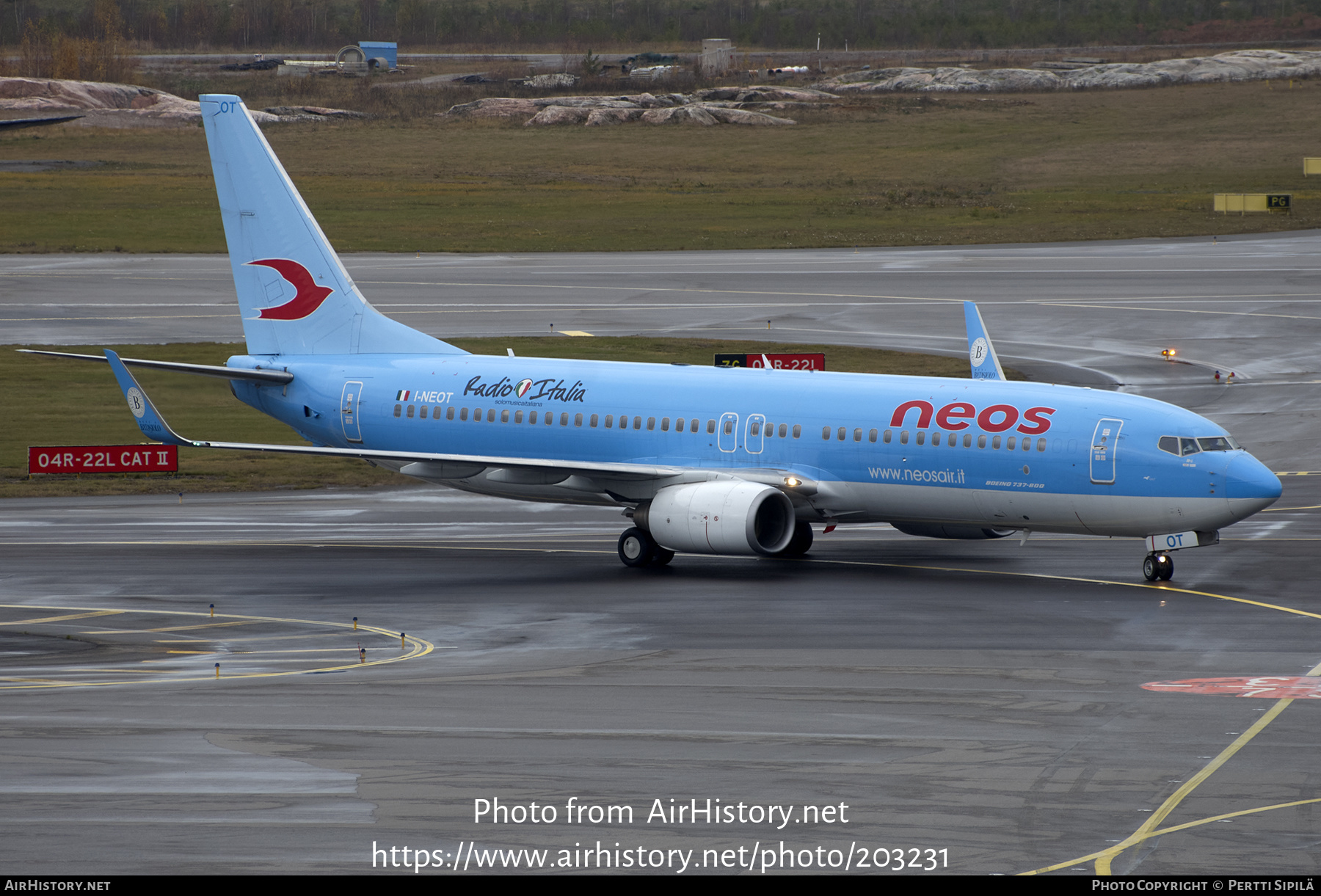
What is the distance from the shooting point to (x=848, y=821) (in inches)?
779

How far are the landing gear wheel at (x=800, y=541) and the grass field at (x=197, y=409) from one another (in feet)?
58.7

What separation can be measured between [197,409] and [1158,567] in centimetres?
3938

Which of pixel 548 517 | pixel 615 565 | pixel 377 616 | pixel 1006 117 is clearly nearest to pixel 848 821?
pixel 377 616

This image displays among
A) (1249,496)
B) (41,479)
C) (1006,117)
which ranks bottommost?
(41,479)

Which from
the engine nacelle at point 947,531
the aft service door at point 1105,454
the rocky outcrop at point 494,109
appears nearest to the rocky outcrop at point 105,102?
the rocky outcrop at point 494,109

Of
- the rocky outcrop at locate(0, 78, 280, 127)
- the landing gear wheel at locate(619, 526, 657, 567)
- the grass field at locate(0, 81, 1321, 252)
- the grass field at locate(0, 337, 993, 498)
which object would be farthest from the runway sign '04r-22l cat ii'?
the rocky outcrop at locate(0, 78, 280, 127)

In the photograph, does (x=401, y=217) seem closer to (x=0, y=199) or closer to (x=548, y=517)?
(x=0, y=199)

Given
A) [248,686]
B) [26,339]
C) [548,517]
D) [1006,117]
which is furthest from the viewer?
[1006,117]

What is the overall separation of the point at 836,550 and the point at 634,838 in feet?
76.0

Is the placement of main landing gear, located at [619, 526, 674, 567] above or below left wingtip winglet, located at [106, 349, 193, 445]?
below

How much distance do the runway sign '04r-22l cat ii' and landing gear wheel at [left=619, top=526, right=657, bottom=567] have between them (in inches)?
1.6

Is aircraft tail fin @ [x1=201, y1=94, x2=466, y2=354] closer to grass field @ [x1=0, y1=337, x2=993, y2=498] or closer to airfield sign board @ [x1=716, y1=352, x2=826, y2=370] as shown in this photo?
grass field @ [x1=0, y1=337, x2=993, y2=498]

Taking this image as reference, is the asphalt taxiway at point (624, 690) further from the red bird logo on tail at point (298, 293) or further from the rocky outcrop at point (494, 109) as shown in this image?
the rocky outcrop at point (494, 109)

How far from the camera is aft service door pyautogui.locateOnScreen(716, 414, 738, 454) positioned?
40.0 meters
